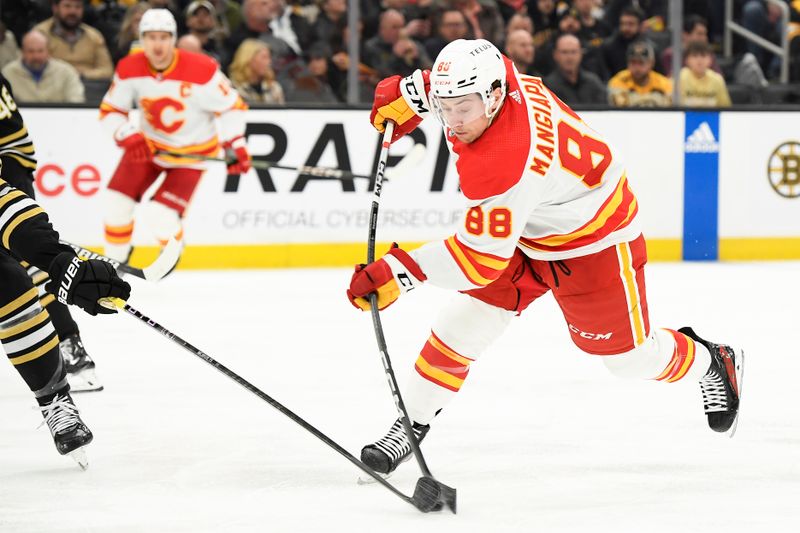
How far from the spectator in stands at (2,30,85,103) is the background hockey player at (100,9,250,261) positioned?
72 cm

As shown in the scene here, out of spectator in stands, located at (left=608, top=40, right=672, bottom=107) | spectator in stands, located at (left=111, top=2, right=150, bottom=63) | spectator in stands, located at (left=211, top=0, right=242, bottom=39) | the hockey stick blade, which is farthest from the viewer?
spectator in stands, located at (left=608, top=40, right=672, bottom=107)

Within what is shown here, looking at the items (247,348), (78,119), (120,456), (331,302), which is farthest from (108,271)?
(78,119)

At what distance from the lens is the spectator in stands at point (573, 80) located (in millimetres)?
7785

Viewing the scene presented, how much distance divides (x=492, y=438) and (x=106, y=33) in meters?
4.68

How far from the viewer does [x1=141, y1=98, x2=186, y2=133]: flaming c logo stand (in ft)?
21.3

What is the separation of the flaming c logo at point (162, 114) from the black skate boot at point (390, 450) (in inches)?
151

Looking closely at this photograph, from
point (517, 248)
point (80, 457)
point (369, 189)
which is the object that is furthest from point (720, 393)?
point (369, 189)

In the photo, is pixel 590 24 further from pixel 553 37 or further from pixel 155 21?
pixel 155 21

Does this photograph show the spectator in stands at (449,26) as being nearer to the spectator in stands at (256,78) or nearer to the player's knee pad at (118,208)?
the spectator in stands at (256,78)

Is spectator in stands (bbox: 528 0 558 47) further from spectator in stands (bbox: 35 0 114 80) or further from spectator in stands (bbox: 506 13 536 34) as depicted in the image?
spectator in stands (bbox: 35 0 114 80)

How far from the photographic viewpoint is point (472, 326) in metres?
2.96

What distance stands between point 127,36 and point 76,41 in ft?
0.93

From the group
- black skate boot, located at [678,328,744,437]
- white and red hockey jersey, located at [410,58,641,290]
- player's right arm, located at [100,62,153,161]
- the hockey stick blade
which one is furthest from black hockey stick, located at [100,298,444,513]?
player's right arm, located at [100,62,153,161]

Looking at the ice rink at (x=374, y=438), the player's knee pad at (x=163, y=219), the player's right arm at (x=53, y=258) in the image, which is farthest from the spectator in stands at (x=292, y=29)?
the player's right arm at (x=53, y=258)
